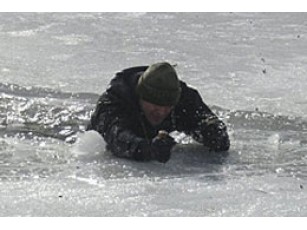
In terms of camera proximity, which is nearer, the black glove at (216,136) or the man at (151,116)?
the man at (151,116)

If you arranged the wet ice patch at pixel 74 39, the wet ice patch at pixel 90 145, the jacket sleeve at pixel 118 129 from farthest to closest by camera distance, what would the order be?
the wet ice patch at pixel 74 39, the wet ice patch at pixel 90 145, the jacket sleeve at pixel 118 129

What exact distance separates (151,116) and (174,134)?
70 cm

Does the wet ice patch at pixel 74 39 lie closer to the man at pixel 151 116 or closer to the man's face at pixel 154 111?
the man at pixel 151 116

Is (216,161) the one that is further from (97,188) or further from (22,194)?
(22,194)

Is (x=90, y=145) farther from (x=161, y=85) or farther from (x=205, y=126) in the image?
(x=205, y=126)

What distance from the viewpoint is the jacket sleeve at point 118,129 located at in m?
Result: 4.51

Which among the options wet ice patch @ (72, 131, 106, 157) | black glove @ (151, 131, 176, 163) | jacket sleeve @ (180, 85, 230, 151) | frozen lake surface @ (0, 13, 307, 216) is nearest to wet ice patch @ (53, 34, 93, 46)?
frozen lake surface @ (0, 13, 307, 216)

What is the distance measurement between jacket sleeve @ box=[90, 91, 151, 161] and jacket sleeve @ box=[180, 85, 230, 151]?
46 centimetres

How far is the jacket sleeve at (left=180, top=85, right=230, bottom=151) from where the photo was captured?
4.86 meters

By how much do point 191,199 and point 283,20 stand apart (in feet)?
20.1

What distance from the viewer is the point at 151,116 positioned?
15.4ft

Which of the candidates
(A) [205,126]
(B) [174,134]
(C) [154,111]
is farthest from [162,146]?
(B) [174,134]

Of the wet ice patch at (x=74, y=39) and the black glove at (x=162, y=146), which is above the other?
the black glove at (x=162, y=146)

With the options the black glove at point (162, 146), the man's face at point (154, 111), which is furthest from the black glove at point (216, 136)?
the black glove at point (162, 146)
